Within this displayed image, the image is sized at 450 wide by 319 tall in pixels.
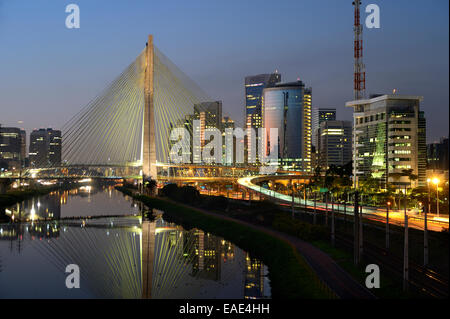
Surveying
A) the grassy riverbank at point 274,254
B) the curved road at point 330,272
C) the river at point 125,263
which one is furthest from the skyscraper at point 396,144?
the curved road at point 330,272

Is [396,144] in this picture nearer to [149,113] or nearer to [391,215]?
[391,215]

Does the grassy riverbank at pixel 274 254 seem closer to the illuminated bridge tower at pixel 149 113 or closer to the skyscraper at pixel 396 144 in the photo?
the illuminated bridge tower at pixel 149 113

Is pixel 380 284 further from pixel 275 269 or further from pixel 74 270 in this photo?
pixel 74 270

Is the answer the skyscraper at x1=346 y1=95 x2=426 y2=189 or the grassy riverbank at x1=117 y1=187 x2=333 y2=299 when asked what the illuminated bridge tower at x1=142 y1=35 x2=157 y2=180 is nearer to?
the grassy riverbank at x1=117 y1=187 x2=333 y2=299

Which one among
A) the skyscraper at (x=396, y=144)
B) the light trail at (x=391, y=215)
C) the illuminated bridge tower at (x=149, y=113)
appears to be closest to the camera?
the light trail at (x=391, y=215)

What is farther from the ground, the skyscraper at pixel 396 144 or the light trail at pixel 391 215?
the skyscraper at pixel 396 144
